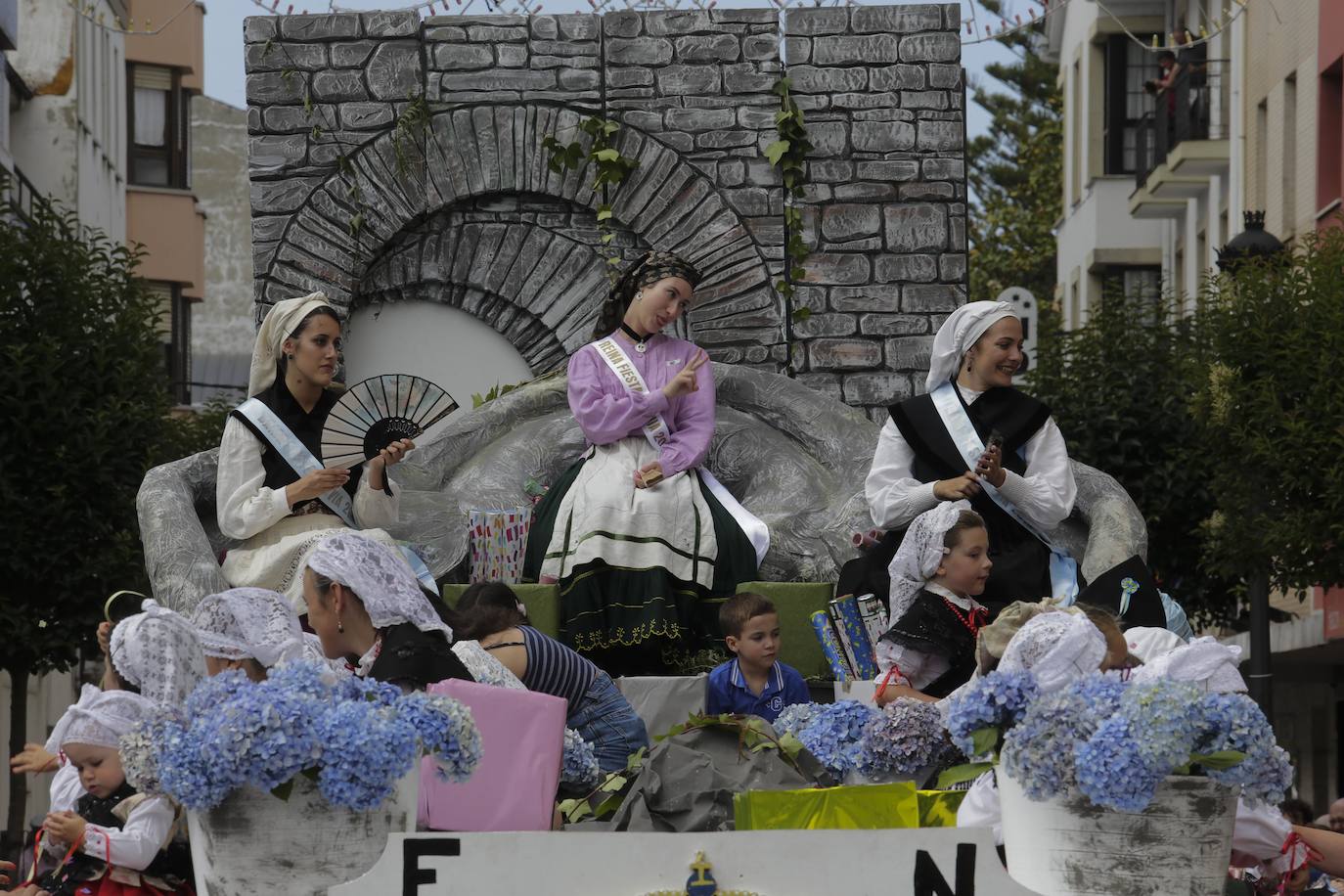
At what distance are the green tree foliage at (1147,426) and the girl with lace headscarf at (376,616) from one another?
10.6 meters

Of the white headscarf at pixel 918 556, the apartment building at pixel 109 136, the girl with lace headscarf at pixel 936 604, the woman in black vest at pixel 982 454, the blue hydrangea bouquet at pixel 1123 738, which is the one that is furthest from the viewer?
the apartment building at pixel 109 136

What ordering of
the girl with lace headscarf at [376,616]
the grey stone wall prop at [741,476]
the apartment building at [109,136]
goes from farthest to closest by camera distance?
the apartment building at [109,136], the grey stone wall prop at [741,476], the girl with lace headscarf at [376,616]

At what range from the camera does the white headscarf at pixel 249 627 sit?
23.7 ft

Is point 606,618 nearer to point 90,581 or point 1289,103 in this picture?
point 90,581

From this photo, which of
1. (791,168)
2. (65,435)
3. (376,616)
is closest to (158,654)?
(376,616)

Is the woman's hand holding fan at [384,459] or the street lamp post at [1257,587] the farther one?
the street lamp post at [1257,587]

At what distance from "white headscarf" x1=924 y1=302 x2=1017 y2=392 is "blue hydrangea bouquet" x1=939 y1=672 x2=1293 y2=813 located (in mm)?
4046

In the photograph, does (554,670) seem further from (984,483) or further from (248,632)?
(984,483)

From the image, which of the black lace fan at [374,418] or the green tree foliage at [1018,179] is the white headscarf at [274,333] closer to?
the black lace fan at [374,418]

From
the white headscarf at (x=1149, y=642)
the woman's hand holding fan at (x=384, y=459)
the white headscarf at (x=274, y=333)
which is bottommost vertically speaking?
the white headscarf at (x=1149, y=642)

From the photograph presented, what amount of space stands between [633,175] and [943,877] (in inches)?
280

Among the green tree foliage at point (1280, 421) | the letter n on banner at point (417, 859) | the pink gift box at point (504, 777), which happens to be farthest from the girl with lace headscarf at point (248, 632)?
the green tree foliage at point (1280, 421)

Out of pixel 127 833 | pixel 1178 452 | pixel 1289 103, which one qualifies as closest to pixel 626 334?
pixel 127 833

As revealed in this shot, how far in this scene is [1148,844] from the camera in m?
6.36
